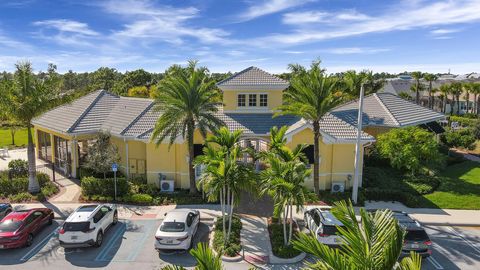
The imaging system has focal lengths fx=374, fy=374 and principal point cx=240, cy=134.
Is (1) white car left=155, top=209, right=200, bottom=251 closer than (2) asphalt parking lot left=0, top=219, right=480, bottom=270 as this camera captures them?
No

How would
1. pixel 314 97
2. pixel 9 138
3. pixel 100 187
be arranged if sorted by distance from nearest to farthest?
pixel 314 97 → pixel 100 187 → pixel 9 138

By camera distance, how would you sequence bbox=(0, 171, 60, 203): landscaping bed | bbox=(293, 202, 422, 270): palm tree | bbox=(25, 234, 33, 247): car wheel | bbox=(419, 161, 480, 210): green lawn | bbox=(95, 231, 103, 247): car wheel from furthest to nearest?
1. bbox=(0, 171, 60, 203): landscaping bed
2. bbox=(419, 161, 480, 210): green lawn
3. bbox=(25, 234, 33, 247): car wheel
4. bbox=(95, 231, 103, 247): car wheel
5. bbox=(293, 202, 422, 270): palm tree

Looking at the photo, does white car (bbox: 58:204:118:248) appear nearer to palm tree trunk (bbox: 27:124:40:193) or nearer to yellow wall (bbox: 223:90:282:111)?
palm tree trunk (bbox: 27:124:40:193)

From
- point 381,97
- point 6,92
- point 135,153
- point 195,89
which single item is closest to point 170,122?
point 195,89

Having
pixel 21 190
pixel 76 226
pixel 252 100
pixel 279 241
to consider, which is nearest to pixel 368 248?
pixel 279 241

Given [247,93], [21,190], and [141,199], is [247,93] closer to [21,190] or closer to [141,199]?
[141,199]

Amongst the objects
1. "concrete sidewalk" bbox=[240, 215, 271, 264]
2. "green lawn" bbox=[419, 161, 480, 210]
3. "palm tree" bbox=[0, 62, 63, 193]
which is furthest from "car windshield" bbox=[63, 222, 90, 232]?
"green lawn" bbox=[419, 161, 480, 210]
